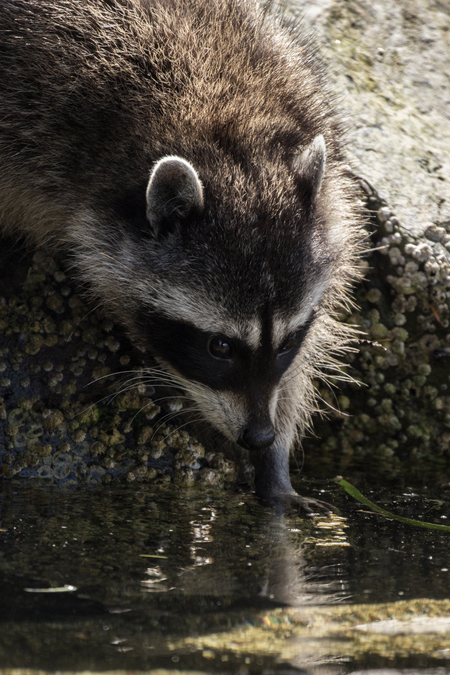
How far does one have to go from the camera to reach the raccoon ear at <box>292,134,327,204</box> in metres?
3.97

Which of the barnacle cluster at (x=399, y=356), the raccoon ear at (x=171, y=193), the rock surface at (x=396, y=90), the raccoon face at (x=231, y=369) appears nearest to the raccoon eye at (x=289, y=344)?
the raccoon face at (x=231, y=369)

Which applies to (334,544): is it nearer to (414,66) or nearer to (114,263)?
(114,263)

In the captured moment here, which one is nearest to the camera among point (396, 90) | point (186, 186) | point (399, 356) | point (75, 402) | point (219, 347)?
point (186, 186)

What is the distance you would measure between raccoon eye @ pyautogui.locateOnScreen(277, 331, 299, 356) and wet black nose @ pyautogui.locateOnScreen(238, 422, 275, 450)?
1.26 feet

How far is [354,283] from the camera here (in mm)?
5320

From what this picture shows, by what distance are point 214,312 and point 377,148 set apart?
2.63m

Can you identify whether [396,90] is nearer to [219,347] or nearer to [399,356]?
[399,356]

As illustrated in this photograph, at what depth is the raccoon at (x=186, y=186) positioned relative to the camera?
367 centimetres

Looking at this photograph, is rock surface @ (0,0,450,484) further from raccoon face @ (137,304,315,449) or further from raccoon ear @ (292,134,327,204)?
raccoon ear @ (292,134,327,204)

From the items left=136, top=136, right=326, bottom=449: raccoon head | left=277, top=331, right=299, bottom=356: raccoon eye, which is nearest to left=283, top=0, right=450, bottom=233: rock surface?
left=277, top=331, right=299, bottom=356: raccoon eye

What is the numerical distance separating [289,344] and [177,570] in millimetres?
1467

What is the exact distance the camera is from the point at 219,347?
3760 millimetres

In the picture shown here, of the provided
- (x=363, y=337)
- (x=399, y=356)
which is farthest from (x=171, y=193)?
(x=399, y=356)

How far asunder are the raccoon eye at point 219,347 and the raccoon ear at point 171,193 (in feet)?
1.86
